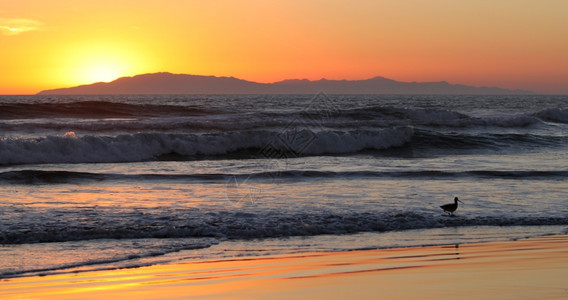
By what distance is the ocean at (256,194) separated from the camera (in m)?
8.56

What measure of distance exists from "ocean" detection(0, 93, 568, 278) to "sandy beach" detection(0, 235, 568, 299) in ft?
1.54

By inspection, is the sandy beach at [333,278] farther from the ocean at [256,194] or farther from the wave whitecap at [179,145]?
the wave whitecap at [179,145]

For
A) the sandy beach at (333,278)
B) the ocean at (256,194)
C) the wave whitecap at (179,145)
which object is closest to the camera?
the sandy beach at (333,278)

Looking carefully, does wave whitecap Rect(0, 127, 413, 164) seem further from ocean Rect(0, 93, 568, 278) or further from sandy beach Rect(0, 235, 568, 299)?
sandy beach Rect(0, 235, 568, 299)

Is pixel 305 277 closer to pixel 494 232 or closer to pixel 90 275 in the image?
pixel 90 275

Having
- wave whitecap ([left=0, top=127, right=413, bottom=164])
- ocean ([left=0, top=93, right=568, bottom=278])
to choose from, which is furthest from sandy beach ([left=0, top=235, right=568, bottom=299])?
wave whitecap ([left=0, top=127, right=413, bottom=164])

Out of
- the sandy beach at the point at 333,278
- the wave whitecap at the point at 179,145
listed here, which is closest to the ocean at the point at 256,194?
the wave whitecap at the point at 179,145

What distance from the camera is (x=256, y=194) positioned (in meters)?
12.9

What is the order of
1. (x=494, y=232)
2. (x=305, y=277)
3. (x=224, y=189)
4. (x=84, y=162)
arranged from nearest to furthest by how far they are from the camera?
(x=305, y=277)
(x=494, y=232)
(x=224, y=189)
(x=84, y=162)

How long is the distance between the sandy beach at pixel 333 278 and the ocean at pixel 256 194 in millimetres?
468

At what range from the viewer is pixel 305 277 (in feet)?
21.9

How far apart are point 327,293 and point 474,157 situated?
1673 cm

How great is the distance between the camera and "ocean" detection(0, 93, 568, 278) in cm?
856

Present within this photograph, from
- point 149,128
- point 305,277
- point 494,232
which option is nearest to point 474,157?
point 494,232
